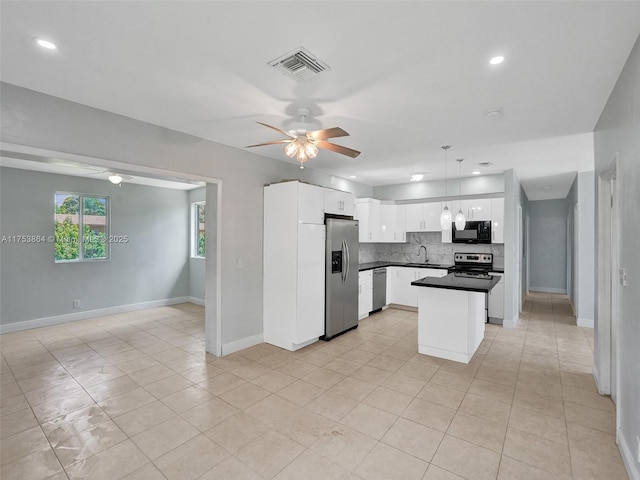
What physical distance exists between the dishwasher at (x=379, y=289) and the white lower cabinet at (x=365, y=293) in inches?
5.7

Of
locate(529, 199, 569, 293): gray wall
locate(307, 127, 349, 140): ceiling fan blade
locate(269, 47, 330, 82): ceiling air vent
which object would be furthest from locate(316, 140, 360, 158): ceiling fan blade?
locate(529, 199, 569, 293): gray wall

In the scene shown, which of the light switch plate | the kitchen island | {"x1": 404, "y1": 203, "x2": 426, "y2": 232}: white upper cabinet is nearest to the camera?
the light switch plate

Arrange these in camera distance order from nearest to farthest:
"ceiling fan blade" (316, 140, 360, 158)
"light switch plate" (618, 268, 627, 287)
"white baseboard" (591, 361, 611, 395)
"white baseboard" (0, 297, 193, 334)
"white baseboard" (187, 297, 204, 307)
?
1. "light switch plate" (618, 268, 627, 287)
2. "ceiling fan blade" (316, 140, 360, 158)
3. "white baseboard" (591, 361, 611, 395)
4. "white baseboard" (0, 297, 193, 334)
5. "white baseboard" (187, 297, 204, 307)

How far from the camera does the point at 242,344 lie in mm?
4309

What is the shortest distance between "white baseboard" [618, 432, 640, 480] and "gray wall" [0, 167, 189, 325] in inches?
294

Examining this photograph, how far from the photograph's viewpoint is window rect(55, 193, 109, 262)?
5676 mm

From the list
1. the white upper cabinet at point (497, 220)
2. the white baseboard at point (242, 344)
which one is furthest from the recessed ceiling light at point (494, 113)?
the white baseboard at point (242, 344)

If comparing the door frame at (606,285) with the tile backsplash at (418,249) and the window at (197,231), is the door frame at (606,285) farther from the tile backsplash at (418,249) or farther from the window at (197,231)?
the window at (197,231)

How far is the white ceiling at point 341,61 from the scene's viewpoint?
5.61 ft

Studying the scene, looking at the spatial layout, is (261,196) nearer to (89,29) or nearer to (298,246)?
(298,246)

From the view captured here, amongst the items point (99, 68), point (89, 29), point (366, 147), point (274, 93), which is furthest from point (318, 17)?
point (366, 147)

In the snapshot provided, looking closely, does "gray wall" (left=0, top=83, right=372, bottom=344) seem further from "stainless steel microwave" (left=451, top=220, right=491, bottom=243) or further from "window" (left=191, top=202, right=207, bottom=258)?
"window" (left=191, top=202, right=207, bottom=258)

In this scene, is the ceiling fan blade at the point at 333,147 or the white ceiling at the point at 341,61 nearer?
the white ceiling at the point at 341,61

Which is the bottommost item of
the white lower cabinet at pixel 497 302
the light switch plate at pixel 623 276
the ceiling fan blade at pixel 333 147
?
the white lower cabinet at pixel 497 302
